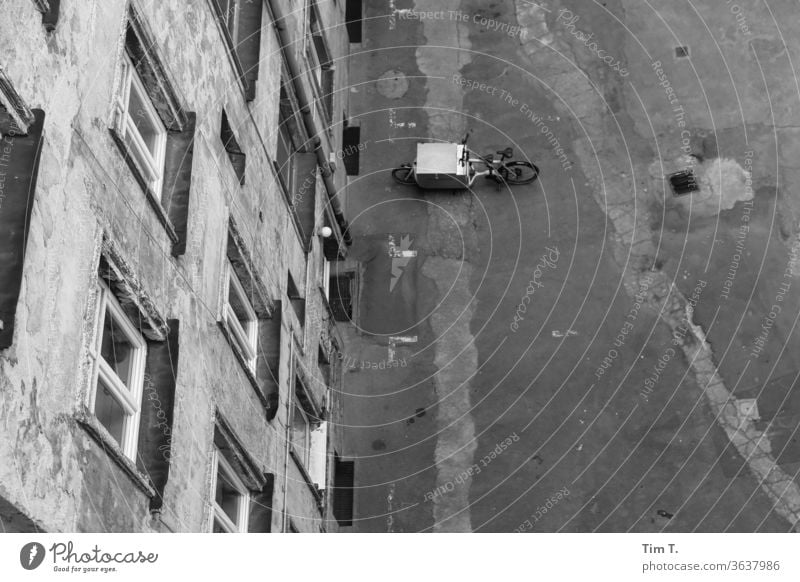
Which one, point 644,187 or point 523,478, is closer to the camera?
point 523,478

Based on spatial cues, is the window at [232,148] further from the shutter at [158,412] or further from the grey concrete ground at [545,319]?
the grey concrete ground at [545,319]

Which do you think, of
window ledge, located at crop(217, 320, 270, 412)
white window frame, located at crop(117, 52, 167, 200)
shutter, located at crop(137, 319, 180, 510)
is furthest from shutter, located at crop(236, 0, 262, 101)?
shutter, located at crop(137, 319, 180, 510)

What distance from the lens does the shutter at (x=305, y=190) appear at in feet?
87.8

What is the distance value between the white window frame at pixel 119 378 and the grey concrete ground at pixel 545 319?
11.5 metres

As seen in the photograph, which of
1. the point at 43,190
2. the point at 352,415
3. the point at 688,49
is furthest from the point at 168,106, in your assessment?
the point at 688,49

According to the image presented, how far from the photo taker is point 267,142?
23.7 m

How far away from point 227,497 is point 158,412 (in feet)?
13.9

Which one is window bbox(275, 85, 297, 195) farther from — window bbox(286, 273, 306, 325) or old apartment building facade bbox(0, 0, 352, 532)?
window bbox(286, 273, 306, 325)

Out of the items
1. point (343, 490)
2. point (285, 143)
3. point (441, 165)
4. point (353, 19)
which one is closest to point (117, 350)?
point (285, 143)

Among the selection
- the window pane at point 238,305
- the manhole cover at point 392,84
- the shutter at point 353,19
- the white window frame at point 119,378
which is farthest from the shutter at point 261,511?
the shutter at point 353,19
